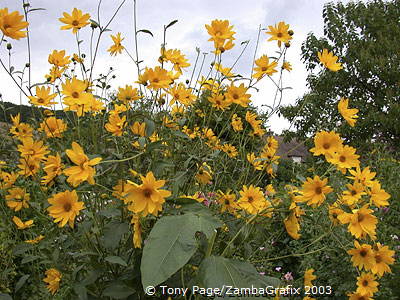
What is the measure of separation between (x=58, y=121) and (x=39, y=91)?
123 millimetres

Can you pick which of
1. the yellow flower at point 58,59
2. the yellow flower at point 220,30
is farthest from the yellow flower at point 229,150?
the yellow flower at point 58,59

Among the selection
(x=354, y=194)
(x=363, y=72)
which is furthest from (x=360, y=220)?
(x=363, y=72)

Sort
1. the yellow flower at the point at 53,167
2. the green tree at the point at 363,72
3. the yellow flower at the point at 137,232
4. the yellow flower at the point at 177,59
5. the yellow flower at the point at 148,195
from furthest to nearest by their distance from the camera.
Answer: the green tree at the point at 363,72
the yellow flower at the point at 177,59
the yellow flower at the point at 53,167
the yellow flower at the point at 137,232
the yellow flower at the point at 148,195

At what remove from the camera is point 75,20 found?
4.86ft

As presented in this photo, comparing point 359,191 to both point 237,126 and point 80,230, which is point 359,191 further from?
point 80,230

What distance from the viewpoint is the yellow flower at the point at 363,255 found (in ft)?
4.66

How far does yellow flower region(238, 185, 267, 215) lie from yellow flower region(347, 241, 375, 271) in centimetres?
34

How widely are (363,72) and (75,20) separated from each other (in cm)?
1315

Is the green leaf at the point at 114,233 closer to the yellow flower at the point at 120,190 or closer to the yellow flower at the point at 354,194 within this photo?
the yellow flower at the point at 120,190

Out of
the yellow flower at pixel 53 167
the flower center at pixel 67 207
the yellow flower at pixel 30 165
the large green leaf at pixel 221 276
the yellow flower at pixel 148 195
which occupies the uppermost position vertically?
the yellow flower at pixel 30 165

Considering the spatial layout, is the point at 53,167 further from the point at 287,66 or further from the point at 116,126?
the point at 287,66

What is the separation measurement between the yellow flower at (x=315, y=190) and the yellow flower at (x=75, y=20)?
92 centimetres

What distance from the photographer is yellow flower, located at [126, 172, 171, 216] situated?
3.36 feet

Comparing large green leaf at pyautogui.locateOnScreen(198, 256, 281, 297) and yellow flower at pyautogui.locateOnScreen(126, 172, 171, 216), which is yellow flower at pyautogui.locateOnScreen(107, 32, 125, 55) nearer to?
yellow flower at pyautogui.locateOnScreen(126, 172, 171, 216)
